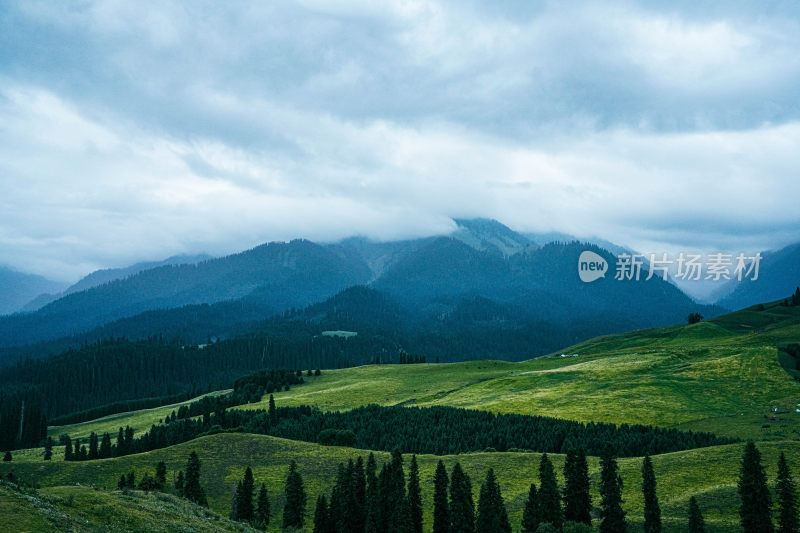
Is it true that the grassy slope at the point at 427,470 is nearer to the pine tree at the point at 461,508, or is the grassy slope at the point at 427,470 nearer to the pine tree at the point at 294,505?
the pine tree at the point at 294,505

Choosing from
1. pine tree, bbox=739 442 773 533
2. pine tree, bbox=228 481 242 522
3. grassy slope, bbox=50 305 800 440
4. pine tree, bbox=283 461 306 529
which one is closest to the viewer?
pine tree, bbox=739 442 773 533

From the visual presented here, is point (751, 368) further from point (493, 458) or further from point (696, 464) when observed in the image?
point (493, 458)

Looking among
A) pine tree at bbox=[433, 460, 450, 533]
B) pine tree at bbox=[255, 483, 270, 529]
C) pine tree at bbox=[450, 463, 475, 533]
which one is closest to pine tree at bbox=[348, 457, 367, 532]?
pine tree at bbox=[433, 460, 450, 533]

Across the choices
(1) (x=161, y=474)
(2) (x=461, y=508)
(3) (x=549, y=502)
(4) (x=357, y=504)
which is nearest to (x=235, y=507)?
(4) (x=357, y=504)

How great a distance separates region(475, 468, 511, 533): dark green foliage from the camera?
240ft

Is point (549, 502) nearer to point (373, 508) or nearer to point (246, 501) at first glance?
point (373, 508)

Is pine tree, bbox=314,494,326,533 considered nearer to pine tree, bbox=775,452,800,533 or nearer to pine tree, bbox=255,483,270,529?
pine tree, bbox=255,483,270,529

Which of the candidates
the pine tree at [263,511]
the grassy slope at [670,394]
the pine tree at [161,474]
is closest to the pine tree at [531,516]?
the pine tree at [263,511]

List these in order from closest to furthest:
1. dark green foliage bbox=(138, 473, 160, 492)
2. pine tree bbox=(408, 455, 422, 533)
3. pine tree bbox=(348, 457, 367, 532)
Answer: pine tree bbox=(408, 455, 422, 533) < pine tree bbox=(348, 457, 367, 532) < dark green foliage bbox=(138, 473, 160, 492)

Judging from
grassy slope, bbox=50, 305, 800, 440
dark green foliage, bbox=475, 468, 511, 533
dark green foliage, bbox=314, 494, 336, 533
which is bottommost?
dark green foliage, bbox=314, 494, 336, 533

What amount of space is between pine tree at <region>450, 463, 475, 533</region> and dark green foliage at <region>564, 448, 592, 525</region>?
12.9 metres

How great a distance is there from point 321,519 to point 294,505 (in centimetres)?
624

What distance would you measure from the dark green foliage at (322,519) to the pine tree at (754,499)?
5360cm

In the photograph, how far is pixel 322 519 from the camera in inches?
3223
